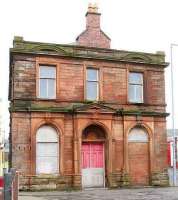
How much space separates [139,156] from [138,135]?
1346 millimetres

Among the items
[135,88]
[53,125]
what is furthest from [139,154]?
[53,125]

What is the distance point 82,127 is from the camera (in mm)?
28156

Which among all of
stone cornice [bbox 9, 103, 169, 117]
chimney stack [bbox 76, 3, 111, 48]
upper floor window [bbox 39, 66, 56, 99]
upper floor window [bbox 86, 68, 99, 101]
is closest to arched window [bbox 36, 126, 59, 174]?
stone cornice [bbox 9, 103, 169, 117]

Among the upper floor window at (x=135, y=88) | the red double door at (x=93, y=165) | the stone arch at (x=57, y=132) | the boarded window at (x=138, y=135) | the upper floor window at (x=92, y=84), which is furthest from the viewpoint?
the upper floor window at (x=135, y=88)

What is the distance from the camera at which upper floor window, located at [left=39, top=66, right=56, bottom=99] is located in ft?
92.6

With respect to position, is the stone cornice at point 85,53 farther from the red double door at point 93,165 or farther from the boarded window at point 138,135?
the red double door at point 93,165

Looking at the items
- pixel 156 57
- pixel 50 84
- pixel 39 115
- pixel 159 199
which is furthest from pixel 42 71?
pixel 159 199

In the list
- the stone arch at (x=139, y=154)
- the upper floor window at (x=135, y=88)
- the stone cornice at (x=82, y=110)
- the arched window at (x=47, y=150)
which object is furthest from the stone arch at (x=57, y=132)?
the upper floor window at (x=135, y=88)

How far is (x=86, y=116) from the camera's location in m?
28.3

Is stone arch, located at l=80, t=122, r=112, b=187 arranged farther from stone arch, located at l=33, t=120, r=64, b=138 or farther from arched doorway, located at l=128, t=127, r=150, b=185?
arched doorway, located at l=128, t=127, r=150, b=185

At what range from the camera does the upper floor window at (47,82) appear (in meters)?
28.2

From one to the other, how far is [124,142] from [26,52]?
816 centimetres

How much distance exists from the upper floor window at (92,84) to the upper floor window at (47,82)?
2.23 m

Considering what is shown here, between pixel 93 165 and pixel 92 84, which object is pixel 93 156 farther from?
pixel 92 84
